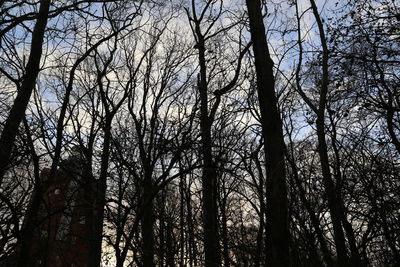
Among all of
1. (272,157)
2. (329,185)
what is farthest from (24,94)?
(329,185)

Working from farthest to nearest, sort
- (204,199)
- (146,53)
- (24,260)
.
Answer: (146,53), (204,199), (24,260)

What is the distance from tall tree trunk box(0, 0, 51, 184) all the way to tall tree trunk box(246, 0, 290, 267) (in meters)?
2.43

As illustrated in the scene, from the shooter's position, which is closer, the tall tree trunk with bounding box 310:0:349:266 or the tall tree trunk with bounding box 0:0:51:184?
the tall tree trunk with bounding box 0:0:51:184

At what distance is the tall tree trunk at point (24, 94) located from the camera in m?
3.38

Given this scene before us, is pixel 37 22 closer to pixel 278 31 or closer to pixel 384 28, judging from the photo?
pixel 278 31

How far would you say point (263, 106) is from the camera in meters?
3.06

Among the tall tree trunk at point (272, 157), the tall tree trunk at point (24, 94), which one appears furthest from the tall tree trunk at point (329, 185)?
the tall tree trunk at point (24, 94)

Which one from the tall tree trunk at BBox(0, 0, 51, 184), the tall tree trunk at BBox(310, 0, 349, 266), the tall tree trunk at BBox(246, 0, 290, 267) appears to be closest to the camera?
the tall tree trunk at BBox(246, 0, 290, 267)

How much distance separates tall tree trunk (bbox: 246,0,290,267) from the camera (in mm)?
2514

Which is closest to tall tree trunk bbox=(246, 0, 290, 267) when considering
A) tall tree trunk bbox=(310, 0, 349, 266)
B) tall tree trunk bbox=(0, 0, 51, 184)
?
tall tree trunk bbox=(310, 0, 349, 266)

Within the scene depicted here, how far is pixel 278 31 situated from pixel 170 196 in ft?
30.1

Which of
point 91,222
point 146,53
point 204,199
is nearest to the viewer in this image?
point 204,199

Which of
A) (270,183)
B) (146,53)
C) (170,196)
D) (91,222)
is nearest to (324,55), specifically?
(270,183)

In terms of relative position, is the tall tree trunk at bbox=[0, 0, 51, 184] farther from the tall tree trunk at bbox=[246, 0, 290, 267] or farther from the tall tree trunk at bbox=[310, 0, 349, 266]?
the tall tree trunk at bbox=[310, 0, 349, 266]
